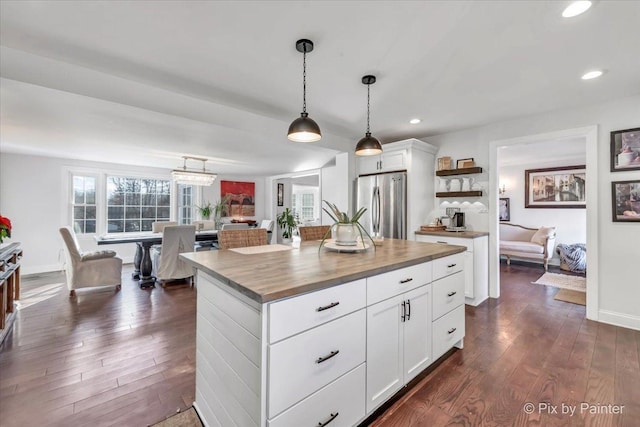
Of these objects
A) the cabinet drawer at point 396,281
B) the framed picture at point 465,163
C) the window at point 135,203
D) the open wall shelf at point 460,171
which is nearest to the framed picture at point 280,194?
the window at point 135,203

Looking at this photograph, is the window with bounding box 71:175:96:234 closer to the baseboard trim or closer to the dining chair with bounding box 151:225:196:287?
the dining chair with bounding box 151:225:196:287

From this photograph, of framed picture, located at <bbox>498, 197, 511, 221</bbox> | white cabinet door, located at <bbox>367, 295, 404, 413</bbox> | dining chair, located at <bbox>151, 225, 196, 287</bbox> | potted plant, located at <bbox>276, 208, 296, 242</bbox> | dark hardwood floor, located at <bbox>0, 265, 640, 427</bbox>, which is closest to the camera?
white cabinet door, located at <bbox>367, 295, 404, 413</bbox>

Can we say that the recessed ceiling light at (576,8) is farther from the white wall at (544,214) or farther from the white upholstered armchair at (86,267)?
the white upholstered armchair at (86,267)

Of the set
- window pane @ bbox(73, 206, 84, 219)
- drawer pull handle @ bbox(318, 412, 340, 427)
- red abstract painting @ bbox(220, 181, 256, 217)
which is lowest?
drawer pull handle @ bbox(318, 412, 340, 427)

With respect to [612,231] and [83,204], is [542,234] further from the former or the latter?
[83,204]

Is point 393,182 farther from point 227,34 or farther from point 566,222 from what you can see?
point 566,222

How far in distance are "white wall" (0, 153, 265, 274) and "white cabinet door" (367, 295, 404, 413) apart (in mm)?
6715

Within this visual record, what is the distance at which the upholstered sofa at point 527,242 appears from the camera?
5.36 metres

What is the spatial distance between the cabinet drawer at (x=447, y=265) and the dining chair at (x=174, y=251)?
3.60 meters

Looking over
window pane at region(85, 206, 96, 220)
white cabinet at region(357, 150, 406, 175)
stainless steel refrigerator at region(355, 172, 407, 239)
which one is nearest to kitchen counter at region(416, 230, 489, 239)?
stainless steel refrigerator at region(355, 172, 407, 239)

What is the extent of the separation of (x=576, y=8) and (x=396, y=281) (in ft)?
6.27

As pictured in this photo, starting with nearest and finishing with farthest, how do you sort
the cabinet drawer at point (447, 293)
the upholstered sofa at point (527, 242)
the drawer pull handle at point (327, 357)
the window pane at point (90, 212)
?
the drawer pull handle at point (327, 357) → the cabinet drawer at point (447, 293) → the upholstered sofa at point (527, 242) → the window pane at point (90, 212)

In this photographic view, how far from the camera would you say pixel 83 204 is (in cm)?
586

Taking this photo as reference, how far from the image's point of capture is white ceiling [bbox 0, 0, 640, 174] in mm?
1663
